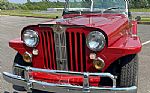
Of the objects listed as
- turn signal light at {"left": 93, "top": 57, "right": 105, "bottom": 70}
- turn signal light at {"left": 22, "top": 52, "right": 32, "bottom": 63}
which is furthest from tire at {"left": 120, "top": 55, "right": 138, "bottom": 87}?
turn signal light at {"left": 22, "top": 52, "right": 32, "bottom": 63}

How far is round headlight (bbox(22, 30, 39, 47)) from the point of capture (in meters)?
4.52

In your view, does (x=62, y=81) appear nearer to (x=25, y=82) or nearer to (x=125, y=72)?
(x=25, y=82)

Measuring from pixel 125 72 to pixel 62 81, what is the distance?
103 centimetres

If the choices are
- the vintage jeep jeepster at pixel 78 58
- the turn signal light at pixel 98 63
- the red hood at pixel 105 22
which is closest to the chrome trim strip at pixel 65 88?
the vintage jeep jeepster at pixel 78 58

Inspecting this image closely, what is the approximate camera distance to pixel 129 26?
5520 millimetres

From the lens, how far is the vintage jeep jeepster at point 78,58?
412 centimetres

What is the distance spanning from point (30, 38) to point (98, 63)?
1.25 metres

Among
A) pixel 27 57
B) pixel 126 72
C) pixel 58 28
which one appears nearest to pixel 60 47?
pixel 58 28

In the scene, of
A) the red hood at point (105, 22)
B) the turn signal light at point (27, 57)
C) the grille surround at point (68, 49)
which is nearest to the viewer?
the grille surround at point (68, 49)

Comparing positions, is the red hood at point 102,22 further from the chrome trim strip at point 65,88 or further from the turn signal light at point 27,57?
the chrome trim strip at point 65,88

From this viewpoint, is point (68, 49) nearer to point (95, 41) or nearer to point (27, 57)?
point (95, 41)

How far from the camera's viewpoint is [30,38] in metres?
4.62

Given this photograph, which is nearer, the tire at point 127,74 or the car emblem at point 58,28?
the car emblem at point 58,28

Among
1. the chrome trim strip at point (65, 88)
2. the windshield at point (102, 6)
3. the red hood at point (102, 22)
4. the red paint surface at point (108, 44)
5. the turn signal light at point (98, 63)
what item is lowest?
the chrome trim strip at point (65, 88)
